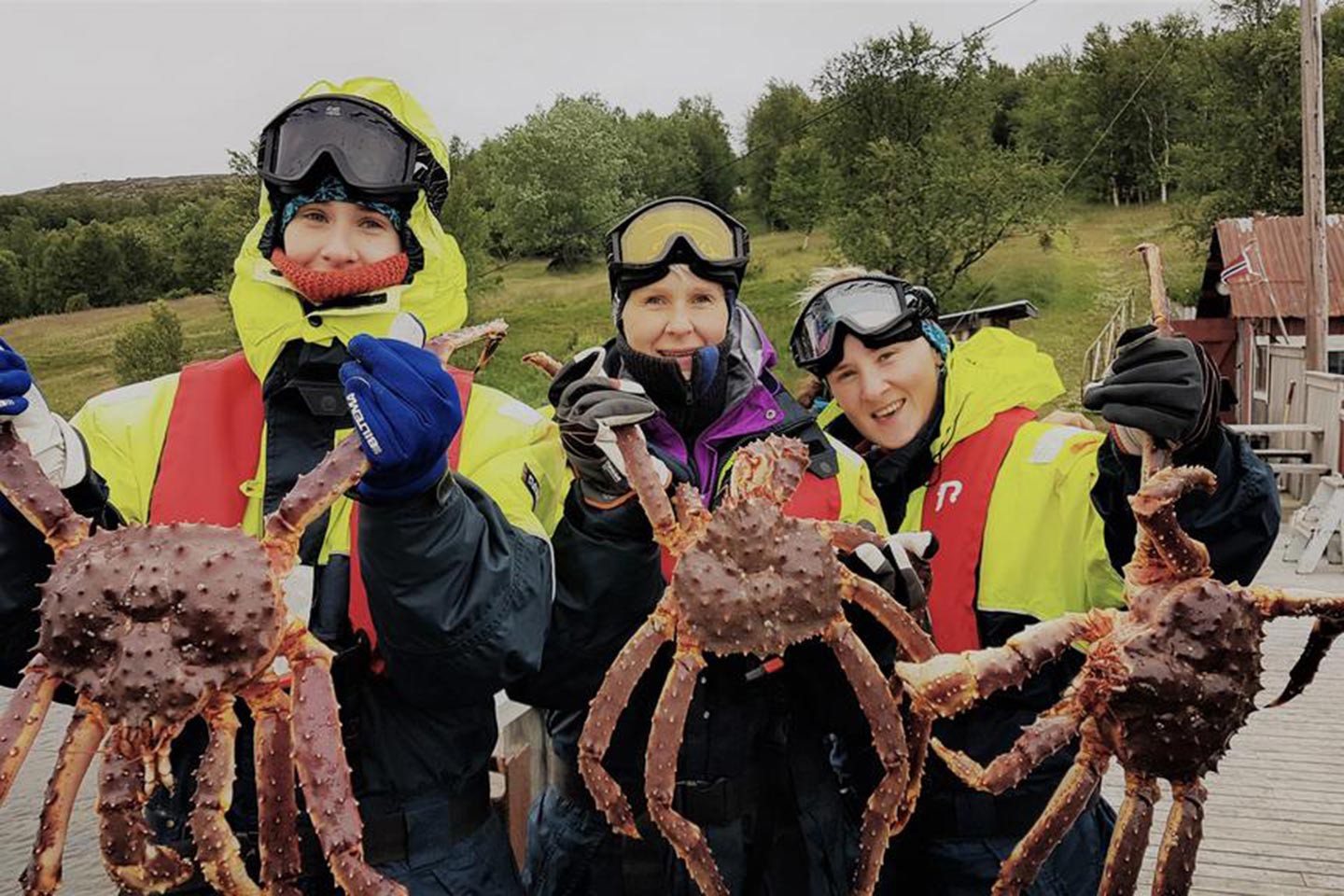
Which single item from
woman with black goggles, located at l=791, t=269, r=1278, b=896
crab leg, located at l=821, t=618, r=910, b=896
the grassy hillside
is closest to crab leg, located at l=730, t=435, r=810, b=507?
crab leg, located at l=821, t=618, r=910, b=896

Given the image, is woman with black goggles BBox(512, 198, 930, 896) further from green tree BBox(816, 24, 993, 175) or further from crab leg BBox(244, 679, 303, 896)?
green tree BBox(816, 24, 993, 175)

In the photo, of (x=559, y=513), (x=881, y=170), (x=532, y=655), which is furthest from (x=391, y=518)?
(x=881, y=170)

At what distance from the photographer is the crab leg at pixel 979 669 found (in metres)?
1.94

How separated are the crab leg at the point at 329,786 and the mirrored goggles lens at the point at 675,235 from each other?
1456 mm

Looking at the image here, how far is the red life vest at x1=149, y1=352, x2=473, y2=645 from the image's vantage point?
2.14 metres

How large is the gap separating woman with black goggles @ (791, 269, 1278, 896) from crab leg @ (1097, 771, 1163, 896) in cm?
44

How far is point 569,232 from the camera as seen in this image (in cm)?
5112

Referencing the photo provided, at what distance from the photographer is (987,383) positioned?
9.30 ft

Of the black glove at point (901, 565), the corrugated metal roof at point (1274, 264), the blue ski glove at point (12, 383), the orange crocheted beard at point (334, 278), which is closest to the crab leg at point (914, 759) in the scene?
the black glove at point (901, 565)

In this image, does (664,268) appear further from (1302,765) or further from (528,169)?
(528,169)

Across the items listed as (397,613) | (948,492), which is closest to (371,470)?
(397,613)

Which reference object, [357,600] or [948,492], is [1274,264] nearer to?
[948,492]

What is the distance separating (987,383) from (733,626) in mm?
1237

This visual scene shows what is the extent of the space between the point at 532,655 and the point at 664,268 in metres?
1.20
